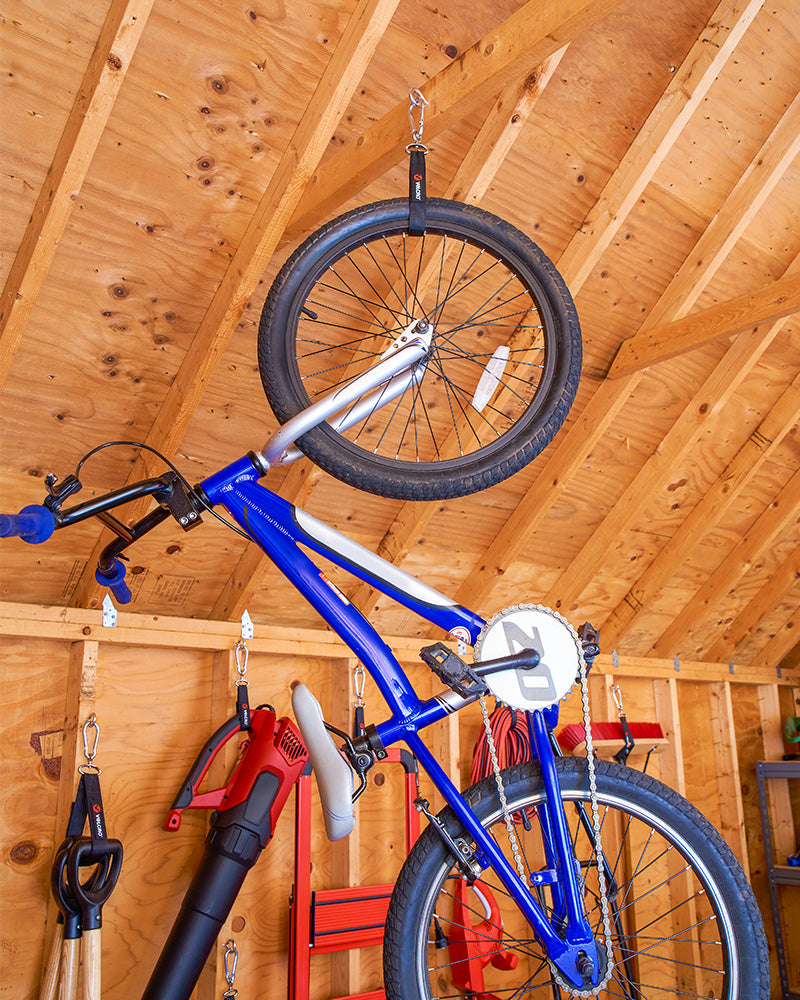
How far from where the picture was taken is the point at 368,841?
2982mm

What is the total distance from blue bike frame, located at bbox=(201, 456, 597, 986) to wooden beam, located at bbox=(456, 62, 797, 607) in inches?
56.4

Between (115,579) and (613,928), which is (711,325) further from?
(115,579)

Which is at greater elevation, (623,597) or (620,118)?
(620,118)

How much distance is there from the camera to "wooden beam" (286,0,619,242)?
5.34 ft

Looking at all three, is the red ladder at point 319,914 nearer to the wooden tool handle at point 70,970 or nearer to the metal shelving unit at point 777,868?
the wooden tool handle at point 70,970

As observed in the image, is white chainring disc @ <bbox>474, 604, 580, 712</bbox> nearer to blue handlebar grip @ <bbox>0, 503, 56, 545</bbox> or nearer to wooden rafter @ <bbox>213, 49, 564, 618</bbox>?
blue handlebar grip @ <bbox>0, 503, 56, 545</bbox>

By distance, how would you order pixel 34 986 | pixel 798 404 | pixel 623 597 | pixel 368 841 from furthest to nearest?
pixel 623 597 < pixel 798 404 < pixel 368 841 < pixel 34 986

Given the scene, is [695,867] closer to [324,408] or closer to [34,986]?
[324,408]

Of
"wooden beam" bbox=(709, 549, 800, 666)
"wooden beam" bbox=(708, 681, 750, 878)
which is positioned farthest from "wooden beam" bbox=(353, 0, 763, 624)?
"wooden beam" bbox=(708, 681, 750, 878)

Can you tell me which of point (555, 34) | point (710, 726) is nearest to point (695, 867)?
point (555, 34)

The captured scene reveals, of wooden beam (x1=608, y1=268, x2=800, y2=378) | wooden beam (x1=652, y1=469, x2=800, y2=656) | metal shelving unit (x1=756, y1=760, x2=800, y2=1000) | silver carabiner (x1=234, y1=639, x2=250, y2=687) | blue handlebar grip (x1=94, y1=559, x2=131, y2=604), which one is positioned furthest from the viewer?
metal shelving unit (x1=756, y1=760, x2=800, y2=1000)

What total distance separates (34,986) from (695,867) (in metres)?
1.77

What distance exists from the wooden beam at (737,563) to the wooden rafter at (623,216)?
1231 millimetres

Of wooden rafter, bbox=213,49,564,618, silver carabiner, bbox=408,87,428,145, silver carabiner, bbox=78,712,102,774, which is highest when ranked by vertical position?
wooden rafter, bbox=213,49,564,618
